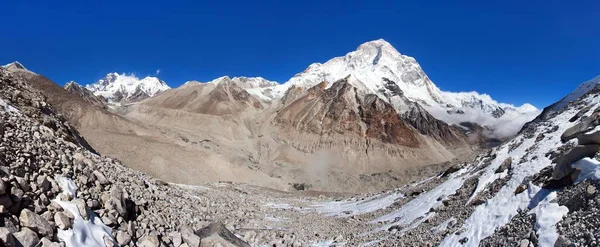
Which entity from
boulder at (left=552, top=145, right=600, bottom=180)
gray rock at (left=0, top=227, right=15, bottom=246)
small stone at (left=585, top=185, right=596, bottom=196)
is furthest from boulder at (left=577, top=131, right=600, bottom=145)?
gray rock at (left=0, top=227, right=15, bottom=246)

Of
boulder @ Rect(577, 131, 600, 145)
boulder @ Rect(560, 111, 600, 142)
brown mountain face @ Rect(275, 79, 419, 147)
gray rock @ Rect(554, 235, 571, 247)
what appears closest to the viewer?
gray rock @ Rect(554, 235, 571, 247)

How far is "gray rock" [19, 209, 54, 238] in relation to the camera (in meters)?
7.79

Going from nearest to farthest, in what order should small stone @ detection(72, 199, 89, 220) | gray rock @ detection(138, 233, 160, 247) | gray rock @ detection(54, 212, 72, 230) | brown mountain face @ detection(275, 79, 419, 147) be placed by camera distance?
gray rock @ detection(54, 212, 72, 230), small stone @ detection(72, 199, 89, 220), gray rock @ detection(138, 233, 160, 247), brown mountain face @ detection(275, 79, 419, 147)

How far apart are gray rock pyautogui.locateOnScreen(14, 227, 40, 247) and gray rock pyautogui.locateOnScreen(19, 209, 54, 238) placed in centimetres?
18

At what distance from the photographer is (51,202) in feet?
29.6

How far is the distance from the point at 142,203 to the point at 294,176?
7684cm

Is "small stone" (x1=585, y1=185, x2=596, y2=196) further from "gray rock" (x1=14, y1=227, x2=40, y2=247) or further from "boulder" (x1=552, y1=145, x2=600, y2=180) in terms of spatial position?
"gray rock" (x1=14, y1=227, x2=40, y2=247)

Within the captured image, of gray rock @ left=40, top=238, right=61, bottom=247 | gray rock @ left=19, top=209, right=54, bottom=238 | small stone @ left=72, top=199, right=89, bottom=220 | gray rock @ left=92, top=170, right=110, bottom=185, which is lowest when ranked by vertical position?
gray rock @ left=40, top=238, right=61, bottom=247

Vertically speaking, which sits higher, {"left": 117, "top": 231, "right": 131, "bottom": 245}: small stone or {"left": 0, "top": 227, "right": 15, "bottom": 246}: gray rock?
{"left": 0, "top": 227, "right": 15, "bottom": 246}: gray rock

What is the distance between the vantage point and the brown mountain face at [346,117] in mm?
121875

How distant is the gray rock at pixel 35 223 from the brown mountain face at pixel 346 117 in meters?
111

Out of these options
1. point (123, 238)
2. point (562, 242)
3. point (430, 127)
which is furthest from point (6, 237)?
point (430, 127)

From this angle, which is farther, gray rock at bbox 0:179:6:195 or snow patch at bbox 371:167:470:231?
snow patch at bbox 371:167:470:231

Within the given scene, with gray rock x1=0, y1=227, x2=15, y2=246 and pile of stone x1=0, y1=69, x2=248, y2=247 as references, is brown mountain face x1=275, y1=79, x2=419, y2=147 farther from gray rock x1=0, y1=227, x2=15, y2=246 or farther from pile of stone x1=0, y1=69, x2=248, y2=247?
gray rock x1=0, y1=227, x2=15, y2=246
